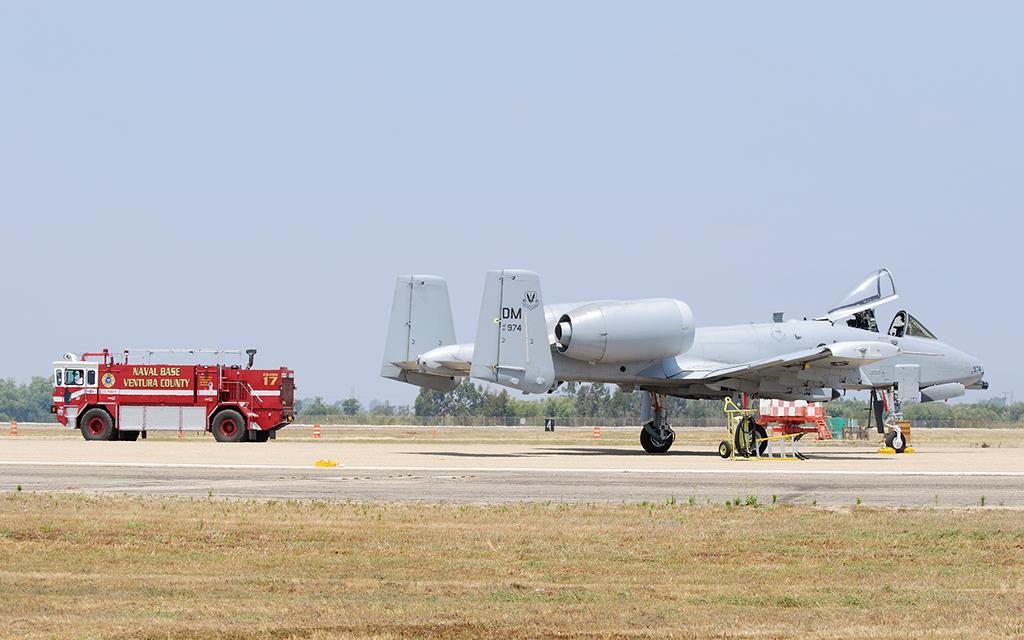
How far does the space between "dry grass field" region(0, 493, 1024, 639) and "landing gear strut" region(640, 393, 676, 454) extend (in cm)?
1924

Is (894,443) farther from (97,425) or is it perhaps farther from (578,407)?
(578,407)

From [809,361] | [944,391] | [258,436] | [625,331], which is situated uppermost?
[625,331]

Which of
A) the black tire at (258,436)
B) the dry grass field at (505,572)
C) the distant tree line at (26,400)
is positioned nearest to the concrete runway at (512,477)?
the dry grass field at (505,572)

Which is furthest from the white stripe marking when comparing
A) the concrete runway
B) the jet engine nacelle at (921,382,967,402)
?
the jet engine nacelle at (921,382,967,402)

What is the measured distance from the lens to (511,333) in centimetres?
3130

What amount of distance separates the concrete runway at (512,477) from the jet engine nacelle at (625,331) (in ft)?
8.89

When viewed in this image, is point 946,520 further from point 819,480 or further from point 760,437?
point 760,437

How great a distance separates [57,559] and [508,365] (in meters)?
19.7

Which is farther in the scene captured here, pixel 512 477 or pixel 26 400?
pixel 26 400

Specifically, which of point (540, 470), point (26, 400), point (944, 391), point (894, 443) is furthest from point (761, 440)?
point (26, 400)

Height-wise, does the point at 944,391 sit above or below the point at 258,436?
above

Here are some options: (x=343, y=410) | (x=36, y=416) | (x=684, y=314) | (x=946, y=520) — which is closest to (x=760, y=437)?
(x=684, y=314)

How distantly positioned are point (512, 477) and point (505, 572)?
39.3ft

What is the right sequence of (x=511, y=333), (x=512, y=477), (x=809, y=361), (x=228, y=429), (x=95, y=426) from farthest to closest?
(x=228, y=429) → (x=95, y=426) → (x=809, y=361) → (x=511, y=333) → (x=512, y=477)
